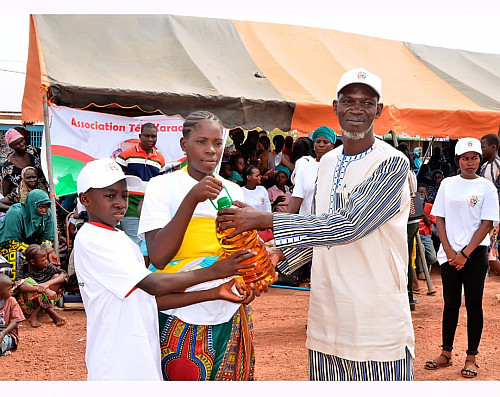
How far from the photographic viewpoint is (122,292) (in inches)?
87.0

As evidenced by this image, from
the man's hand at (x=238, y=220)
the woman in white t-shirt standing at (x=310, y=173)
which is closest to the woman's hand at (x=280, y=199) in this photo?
the woman in white t-shirt standing at (x=310, y=173)

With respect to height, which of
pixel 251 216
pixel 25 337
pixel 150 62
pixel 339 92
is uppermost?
pixel 150 62

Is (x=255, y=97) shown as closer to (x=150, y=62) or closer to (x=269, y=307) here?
(x=150, y=62)

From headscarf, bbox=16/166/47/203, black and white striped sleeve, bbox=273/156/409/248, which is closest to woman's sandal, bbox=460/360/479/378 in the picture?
black and white striped sleeve, bbox=273/156/409/248

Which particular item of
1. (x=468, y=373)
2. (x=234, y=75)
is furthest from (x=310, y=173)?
(x=234, y=75)

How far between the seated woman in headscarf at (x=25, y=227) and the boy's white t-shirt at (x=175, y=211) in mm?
4744

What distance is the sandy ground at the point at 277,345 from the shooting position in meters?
4.92

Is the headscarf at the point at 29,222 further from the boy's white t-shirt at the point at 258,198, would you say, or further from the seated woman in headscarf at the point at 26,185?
the boy's white t-shirt at the point at 258,198

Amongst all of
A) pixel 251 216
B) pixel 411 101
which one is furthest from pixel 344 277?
pixel 411 101

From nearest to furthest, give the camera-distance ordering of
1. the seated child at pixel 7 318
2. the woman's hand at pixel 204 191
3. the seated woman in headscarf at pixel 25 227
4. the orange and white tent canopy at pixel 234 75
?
the woman's hand at pixel 204 191, the seated child at pixel 7 318, the seated woman in headscarf at pixel 25 227, the orange and white tent canopy at pixel 234 75

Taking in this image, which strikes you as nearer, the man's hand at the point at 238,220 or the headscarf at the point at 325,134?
the man's hand at the point at 238,220

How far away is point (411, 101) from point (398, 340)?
6437mm

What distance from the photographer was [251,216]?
7.59 ft

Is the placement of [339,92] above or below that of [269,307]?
above
